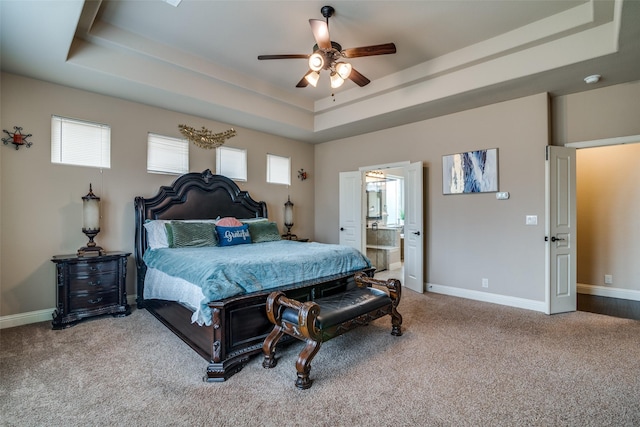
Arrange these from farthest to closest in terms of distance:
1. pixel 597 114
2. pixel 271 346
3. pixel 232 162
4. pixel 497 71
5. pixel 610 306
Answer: pixel 232 162 → pixel 610 306 → pixel 597 114 → pixel 497 71 → pixel 271 346

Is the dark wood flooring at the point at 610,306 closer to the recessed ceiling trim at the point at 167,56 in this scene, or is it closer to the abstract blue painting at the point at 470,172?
the abstract blue painting at the point at 470,172

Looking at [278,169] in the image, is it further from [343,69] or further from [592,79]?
[592,79]

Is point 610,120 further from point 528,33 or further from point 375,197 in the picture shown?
point 375,197

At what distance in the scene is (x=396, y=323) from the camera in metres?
3.05

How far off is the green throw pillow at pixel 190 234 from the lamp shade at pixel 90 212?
0.81 metres

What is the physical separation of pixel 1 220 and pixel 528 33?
6.10 metres

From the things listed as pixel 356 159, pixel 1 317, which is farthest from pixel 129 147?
pixel 356 159

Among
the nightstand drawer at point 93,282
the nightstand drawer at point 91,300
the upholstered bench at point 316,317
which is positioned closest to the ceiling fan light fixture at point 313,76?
the upholstered bench at point 316,317

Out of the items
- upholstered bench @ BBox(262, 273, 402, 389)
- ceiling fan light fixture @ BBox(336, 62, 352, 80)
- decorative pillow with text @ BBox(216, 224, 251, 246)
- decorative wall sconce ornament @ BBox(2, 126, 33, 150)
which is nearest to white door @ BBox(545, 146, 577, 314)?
upholstered bench @ BBox(262, 273, 402, 389)

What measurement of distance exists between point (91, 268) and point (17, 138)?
1.67m

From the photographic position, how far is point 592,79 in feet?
11.3

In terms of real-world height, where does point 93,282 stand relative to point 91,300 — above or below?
above

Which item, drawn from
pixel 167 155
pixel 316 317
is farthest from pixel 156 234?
pixel 316 317

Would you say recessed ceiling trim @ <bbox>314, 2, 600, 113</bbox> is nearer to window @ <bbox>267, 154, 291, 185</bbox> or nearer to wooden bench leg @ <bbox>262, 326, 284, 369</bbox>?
window @ <bbox>267, 154, 291, 185</bbox>
